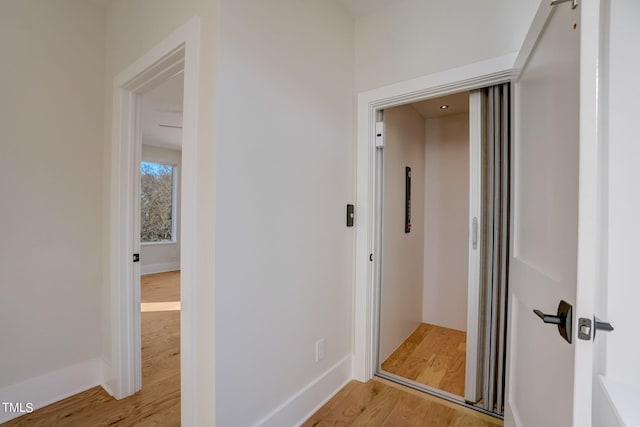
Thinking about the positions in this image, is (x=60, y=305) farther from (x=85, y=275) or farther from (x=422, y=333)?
(x=422, y=333)

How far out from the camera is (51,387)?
5.86 ft

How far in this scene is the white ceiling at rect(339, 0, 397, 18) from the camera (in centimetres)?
188

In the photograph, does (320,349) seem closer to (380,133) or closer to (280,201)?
(280,201)

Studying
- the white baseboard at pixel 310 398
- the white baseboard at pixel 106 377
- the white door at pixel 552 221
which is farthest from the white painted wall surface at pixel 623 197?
the white baseboard at pixel 106 377

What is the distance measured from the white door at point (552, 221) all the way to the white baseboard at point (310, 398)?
0.96 meters

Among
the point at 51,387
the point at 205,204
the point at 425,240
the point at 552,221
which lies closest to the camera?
the point at 552,221

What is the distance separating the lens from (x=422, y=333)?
9.61 feet

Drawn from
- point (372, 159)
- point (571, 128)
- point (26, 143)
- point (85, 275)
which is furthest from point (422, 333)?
point (26, 143)

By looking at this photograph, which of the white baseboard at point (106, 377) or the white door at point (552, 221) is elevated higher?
the white door at point (552, 221)

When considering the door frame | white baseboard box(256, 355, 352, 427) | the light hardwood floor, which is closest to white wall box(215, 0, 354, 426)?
white baseboard box(256, 355, 352, 427)

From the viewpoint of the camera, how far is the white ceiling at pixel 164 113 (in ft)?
9.44

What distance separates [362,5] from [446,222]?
2.22m

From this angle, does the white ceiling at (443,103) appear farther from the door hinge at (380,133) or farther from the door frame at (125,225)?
the door frame at (125,225)

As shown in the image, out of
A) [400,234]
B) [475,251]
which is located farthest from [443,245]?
[475,251]
